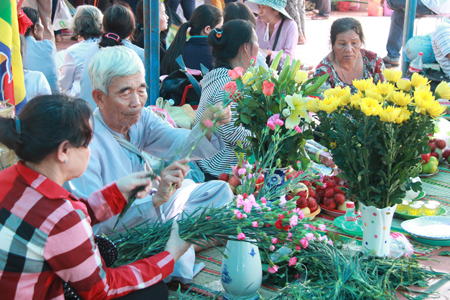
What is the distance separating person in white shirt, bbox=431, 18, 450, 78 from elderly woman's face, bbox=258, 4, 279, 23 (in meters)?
1.65

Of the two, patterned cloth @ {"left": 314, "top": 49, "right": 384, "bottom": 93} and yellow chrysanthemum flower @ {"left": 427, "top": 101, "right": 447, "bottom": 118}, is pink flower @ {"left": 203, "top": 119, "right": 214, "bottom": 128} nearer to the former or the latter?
yellow chrysanthemum flower @ {"left": 427, "top": 101, "right": 447, "bottom": 118}

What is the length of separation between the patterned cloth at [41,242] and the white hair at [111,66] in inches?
27.6

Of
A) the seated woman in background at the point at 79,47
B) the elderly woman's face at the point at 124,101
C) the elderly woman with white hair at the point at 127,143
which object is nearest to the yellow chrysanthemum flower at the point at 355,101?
the elderly woman with white hair at the point at 127,143

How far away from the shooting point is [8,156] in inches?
76.5

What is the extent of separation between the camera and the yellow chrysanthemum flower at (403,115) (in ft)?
5.13

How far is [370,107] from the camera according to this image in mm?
1558

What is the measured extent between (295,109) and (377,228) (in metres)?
0.58

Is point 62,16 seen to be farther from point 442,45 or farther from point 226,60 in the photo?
point 442,45

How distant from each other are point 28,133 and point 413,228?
1.81 meters

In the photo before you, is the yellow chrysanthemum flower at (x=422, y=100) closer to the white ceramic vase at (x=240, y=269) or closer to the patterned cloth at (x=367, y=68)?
the white ceramic vase at (x=240, y=269)

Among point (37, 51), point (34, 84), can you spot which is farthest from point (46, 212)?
point (37, 51)

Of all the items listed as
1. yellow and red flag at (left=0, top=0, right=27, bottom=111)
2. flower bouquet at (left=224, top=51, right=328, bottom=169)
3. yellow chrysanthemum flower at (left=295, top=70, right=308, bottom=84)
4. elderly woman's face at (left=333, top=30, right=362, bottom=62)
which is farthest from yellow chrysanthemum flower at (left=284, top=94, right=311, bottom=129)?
elderly woman's face at (left=333, top=30, right=362, bottom=62)

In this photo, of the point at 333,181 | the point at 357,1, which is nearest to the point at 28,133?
the point at 333,181

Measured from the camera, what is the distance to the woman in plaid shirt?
1244 mm
